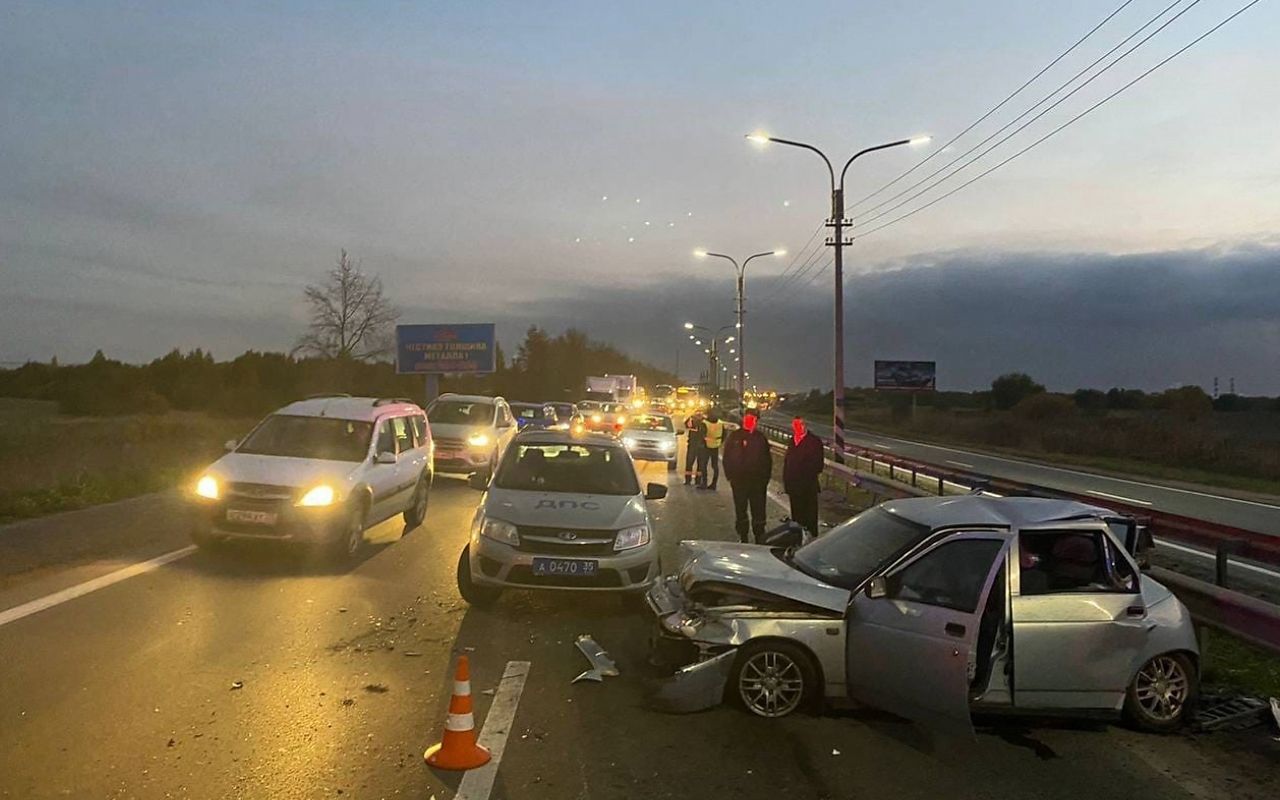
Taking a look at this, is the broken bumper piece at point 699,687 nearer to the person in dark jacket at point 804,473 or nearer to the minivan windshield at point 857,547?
the minivan windshield at point 857,547

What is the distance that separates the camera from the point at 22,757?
4805mm

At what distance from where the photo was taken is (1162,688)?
6055 mm

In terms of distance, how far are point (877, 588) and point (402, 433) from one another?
8995 mm

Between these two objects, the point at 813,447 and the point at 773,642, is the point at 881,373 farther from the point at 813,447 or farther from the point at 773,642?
the point at 773,642

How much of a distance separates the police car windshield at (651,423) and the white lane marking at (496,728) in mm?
22675

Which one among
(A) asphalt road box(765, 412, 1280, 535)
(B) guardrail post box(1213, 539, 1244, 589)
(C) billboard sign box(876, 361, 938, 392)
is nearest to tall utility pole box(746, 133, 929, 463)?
(A) asphalt road box(765, 412, 1280, 535)

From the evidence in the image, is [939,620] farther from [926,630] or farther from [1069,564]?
[1069,564]

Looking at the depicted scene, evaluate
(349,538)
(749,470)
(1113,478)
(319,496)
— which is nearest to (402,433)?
(349,538)

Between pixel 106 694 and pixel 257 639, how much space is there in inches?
60.3

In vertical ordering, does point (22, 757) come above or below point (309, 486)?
below

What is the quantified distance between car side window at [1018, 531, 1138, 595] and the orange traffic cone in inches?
135

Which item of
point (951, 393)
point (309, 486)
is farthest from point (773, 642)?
point (951, 393)

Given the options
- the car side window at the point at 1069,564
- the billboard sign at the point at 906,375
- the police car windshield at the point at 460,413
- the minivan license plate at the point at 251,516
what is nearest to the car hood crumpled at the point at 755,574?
the car side window at the point at 1069,564

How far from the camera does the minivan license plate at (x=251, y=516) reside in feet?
33.4
